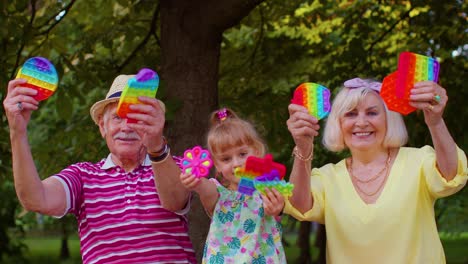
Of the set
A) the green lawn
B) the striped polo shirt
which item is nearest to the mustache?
the striped polo shirt

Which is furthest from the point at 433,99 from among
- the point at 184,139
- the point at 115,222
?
the point at 184,139

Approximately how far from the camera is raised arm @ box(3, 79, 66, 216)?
2816 mm

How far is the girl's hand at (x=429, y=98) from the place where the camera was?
9.14 ft

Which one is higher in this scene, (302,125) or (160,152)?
(302,125)

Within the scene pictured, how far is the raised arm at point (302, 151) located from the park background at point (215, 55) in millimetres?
939

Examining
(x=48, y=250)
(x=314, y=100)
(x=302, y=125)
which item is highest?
(x=314, y=100)

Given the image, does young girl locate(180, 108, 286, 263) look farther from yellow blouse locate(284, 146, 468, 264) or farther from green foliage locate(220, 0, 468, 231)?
green foliage locate(220, 0, 468, 231)

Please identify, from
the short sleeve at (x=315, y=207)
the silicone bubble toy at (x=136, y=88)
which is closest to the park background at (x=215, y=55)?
the short sleeve at (x=315, y=207)

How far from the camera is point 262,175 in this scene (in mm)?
2811

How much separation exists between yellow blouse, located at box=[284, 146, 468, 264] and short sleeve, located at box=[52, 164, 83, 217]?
0.91 metres

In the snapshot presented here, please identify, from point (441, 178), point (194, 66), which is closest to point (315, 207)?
point (441, 178)

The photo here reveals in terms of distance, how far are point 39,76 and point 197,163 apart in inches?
28.4

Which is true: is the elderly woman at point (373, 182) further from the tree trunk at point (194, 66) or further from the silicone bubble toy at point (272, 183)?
the tree trunk at point (194, 66)

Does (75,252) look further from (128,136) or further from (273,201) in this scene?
(273,201)
